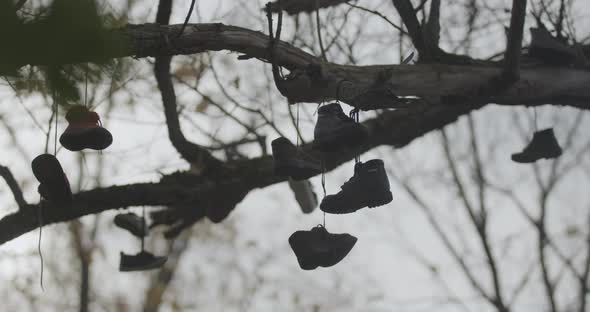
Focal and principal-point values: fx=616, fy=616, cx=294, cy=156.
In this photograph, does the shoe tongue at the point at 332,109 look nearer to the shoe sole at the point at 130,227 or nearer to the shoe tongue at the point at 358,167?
the shoe tongue at the point at 358,167

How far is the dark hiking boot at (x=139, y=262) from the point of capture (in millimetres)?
4555

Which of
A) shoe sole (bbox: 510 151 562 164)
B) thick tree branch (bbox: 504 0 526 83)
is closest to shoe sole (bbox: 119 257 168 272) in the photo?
shoe sole (bbox: 510 151 562 164)

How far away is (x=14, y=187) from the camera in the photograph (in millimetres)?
3828

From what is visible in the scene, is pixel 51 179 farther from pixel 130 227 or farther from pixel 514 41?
pixel 514 41

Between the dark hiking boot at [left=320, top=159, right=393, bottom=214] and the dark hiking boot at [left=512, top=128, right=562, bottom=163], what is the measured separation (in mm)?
1563

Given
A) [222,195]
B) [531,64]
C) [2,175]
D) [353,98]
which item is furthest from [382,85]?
[2,175]

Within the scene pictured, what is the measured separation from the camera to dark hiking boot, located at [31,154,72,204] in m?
3.15

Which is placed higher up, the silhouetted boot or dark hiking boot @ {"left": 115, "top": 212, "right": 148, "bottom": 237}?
the silhouetted boot

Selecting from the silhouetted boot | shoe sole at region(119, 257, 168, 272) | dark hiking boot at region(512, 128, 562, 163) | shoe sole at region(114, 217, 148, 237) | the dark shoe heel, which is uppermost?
the silhouetted boot

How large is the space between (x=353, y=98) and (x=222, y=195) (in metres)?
1.58

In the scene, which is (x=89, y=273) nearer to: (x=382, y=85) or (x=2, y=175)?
(x=2, y=175)

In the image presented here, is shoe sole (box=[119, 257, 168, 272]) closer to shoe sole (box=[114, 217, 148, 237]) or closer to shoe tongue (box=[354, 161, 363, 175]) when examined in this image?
shoe sole (box=[114, 217, 148, 237])

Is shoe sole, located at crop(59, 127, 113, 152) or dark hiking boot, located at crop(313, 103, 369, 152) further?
shoe sole, located at crop(59, 127, 113, 152)

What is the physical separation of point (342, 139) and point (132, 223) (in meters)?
2.22
